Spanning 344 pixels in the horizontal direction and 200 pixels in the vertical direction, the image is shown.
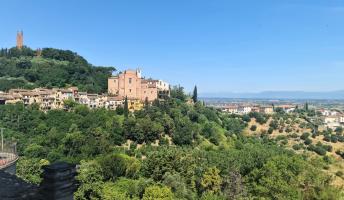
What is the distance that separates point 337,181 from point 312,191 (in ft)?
85.4

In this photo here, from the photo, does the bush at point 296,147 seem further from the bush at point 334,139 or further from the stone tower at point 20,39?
the stone tower at point 20,39

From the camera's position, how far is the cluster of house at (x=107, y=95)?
59438 millimetres

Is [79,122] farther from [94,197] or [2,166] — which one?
[2,166]

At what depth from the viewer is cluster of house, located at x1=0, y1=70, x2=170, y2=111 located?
59.4m

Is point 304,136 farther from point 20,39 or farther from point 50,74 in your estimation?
point 20,39

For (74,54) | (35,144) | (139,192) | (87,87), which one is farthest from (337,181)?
(74,54)

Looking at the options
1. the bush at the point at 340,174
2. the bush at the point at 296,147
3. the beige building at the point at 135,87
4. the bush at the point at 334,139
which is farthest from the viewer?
the bush at the point at 334,139

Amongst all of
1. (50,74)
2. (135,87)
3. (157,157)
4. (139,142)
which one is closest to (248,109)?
(50,74)

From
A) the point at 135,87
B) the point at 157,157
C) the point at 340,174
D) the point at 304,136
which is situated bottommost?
the point at 340,174

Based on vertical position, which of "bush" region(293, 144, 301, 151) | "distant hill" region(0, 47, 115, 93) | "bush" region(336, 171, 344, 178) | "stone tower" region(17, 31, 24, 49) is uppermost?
"stone tower" region(17, 31, 24, 49)

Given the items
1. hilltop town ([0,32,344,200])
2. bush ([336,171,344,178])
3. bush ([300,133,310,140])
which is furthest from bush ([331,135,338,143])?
bush ([336,171,344,178])

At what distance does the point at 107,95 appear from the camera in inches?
2618

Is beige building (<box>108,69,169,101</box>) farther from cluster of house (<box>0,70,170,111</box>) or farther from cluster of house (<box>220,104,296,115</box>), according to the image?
cluster of house (<box>220,104,296,115</box>)

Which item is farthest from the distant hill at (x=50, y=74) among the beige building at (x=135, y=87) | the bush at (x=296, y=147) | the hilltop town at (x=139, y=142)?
the bush at (x=296, y=147)
